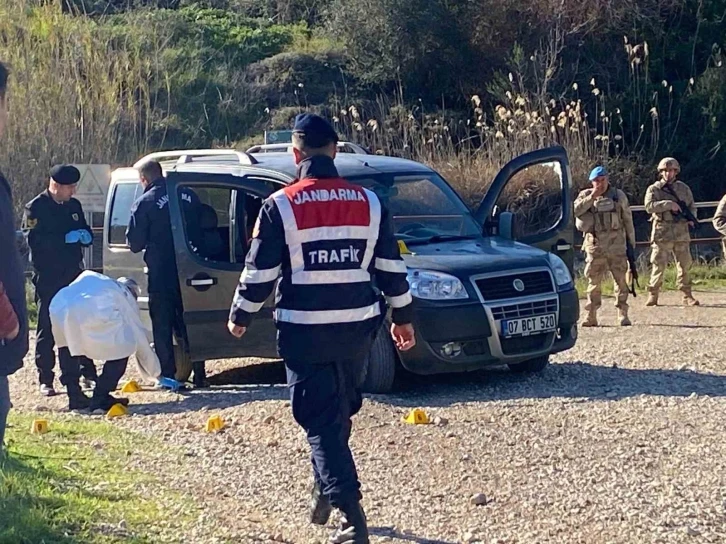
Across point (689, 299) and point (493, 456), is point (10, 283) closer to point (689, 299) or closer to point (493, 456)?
point (493, 456)

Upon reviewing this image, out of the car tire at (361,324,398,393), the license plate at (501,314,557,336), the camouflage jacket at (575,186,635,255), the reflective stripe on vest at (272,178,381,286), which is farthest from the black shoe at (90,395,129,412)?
the camouflage jacket at (575,186,635,255)

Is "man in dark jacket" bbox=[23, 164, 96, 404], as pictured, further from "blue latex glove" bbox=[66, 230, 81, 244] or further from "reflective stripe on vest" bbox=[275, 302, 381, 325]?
"reflective stripe on vest" bbox=[275, 302, 381, 325]

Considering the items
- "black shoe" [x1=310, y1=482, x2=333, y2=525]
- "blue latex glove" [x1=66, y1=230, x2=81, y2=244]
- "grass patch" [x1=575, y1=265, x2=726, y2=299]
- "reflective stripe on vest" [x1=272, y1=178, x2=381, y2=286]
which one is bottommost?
"grass patch" [x1=575, y1=265, x2=726, y2=299]

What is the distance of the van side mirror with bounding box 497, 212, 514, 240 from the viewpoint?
10.3 meters

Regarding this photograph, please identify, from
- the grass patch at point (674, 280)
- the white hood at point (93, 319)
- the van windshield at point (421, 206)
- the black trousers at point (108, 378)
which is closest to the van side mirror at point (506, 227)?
the van windshield at point (421, 206)

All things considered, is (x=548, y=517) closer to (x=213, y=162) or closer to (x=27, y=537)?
(x=27, y=537)

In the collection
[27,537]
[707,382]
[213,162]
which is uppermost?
[213,162]

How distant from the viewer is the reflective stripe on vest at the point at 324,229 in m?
5.38

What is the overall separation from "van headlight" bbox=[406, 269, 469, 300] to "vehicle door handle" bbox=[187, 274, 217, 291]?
1.68m

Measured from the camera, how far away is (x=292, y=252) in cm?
540

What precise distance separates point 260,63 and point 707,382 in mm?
23710

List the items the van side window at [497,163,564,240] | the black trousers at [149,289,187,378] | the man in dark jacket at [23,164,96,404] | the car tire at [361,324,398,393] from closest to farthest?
the car tire at [361,324,398,393] < the black trousers at [149,289,187,378] < the man in dark jacket at [23,164,96,404] < the van side window at [497,163,564,240]

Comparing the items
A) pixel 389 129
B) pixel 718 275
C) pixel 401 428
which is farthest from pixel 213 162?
pixel 389 129

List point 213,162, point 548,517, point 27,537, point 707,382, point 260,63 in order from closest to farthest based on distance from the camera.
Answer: point 27,537 → point 548,517 → point 707,382 → point 213,162 → point 260,63
